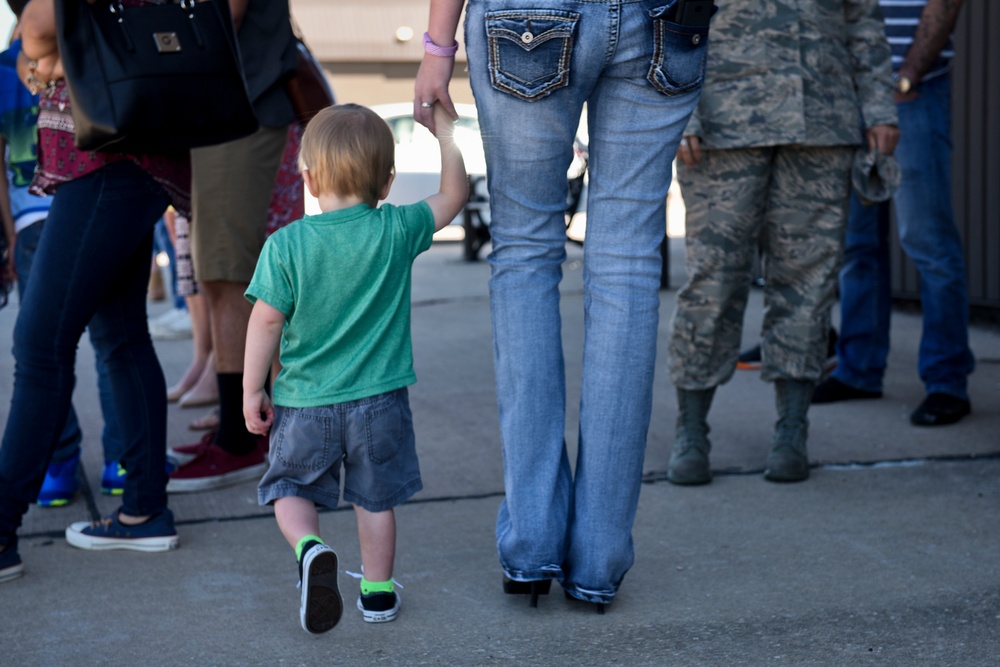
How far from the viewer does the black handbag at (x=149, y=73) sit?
9.67 feet

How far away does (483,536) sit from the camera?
334cm

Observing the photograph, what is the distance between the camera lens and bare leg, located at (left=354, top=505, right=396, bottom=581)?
2.70m

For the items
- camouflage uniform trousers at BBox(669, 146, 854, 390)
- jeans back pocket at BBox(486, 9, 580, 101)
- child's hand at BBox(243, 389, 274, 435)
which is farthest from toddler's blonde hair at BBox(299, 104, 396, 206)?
camouflage uniform trousers at BBox(669, 146, 854, 390)

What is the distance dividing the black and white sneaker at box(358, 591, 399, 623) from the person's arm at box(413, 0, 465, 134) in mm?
1037

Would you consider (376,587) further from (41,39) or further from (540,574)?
(41,39)

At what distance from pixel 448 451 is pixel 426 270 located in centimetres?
660

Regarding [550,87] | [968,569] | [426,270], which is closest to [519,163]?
[550,87]

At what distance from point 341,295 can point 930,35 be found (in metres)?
2.88

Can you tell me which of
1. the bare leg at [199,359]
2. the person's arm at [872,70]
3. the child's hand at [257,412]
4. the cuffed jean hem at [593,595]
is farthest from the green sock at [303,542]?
the bare leg at [199,359]

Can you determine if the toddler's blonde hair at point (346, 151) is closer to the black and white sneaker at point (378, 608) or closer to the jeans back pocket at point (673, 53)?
the jeans back pocket at point (673, 53)

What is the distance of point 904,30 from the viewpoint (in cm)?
480

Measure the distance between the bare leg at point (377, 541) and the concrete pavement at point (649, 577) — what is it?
0.12m

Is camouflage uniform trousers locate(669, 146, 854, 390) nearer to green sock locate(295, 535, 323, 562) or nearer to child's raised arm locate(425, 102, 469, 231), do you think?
child's raised arm locate(425, 102, 469, 231)

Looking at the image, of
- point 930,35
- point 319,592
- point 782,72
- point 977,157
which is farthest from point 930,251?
point 319,592
